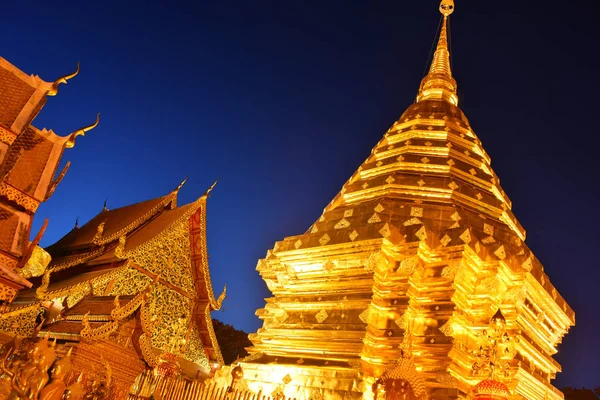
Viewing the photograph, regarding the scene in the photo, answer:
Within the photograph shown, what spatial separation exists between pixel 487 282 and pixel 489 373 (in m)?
2.30

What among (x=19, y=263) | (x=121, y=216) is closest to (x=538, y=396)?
(x=19, y=263)

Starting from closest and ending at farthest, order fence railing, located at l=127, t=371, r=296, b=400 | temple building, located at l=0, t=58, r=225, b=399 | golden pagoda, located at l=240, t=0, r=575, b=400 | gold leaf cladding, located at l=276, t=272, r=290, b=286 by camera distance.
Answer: fence railing, located at l=127, t=371, r=296, b=400
temple building, located at l=0, t=58, r=225, b=399
golden pagoda, located at l=240, t=0, r=575, b=400
gold leaf cladding, located at l=276, t=272, r=290, b=286

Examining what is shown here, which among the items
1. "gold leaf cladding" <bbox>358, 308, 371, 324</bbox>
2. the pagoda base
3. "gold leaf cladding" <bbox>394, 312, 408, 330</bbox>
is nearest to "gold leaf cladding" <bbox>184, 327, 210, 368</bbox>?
the pagoda base

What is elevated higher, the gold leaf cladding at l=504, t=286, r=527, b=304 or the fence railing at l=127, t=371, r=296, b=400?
the gold leaf cladding at l=504, t=286, r=527, b=304

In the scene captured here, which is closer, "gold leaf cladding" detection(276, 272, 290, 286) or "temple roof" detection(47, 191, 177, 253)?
"gold leaf cladding" detection(276, 272, 290, 286)

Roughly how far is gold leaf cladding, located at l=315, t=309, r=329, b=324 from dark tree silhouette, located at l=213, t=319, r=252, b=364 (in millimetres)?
14050

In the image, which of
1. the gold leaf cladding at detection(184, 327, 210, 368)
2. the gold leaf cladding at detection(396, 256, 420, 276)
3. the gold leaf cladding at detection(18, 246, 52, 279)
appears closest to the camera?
the gold leaf cladding at detection(396, 256, 420, 276)

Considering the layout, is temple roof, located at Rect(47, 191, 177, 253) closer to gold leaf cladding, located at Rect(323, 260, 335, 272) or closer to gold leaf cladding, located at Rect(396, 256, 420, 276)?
gold leaf cladding, located at Rect(323, 260, 335, 272)

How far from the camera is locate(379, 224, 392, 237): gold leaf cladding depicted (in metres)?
6.91

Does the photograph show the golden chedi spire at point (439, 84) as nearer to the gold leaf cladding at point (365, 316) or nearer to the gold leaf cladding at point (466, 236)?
the gold leaf cladding at point (466, 236)

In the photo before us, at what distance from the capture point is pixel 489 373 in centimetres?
476

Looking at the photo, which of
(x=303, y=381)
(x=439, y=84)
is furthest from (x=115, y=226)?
(x=439, y=84)

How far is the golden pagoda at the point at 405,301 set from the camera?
622 cm

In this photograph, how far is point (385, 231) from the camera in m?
6.95
